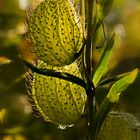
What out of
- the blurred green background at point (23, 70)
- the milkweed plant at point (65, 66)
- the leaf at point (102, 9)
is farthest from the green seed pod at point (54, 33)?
the blurred green background at point (23, 70)

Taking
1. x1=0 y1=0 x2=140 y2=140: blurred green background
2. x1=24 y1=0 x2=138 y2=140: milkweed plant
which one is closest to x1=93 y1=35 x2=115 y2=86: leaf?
x1=24 y1=0 x2=138 y2=140: milkweed plant


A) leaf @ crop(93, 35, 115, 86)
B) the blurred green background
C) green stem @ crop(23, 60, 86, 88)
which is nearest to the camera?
green stem @ crop(23, 60, 86, 88)

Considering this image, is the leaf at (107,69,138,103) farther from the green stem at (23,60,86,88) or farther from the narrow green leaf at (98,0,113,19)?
the narrow green leaf at (98,0,113,19)

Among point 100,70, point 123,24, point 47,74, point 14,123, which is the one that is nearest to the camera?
point 47,74

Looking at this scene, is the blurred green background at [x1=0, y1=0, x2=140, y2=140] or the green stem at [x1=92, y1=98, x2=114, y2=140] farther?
the blurred green background at [x1=0, y1=0, x2=140, y2=140]

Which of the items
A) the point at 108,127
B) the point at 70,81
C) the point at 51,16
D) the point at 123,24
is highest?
the point at 123,24

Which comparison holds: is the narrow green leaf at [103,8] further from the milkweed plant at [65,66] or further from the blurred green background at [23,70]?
the blurred green background at [23,70]

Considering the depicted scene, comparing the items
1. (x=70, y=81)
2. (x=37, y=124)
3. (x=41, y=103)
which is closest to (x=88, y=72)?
(x=70, y=81)

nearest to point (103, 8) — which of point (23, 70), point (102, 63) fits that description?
point (102, 63)

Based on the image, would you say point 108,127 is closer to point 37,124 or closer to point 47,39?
point 47,39
